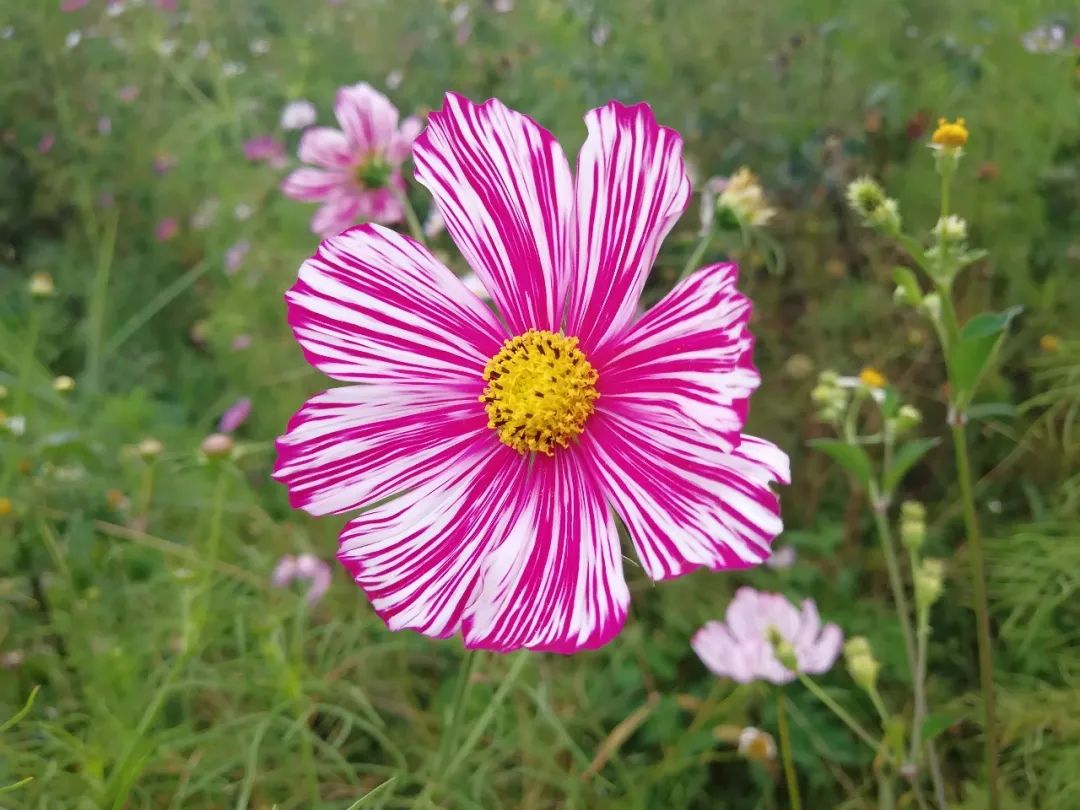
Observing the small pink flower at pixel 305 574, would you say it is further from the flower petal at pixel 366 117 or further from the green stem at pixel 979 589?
the green stem at pixel 979 589

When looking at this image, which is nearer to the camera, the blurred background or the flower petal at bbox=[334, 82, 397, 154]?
the blurred background

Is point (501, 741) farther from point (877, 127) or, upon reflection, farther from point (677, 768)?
point (877, 127)

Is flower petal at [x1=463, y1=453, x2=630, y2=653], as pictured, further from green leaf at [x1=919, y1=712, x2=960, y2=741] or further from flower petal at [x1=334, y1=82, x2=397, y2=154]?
flower petal at [x1=334, y1=82, x2=397, y2=154]

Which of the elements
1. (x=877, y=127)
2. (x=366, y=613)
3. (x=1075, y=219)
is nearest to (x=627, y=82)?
(x=877, y=127)

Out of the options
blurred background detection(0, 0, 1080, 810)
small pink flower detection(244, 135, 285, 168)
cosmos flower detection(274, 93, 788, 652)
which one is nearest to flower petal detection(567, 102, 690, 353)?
cosmos flower detection(274, 93, 788, 652)

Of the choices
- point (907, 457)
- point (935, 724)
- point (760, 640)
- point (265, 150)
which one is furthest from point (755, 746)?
point (265, 150)

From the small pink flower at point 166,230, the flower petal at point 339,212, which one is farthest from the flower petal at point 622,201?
the small pink flower at point 166,230
